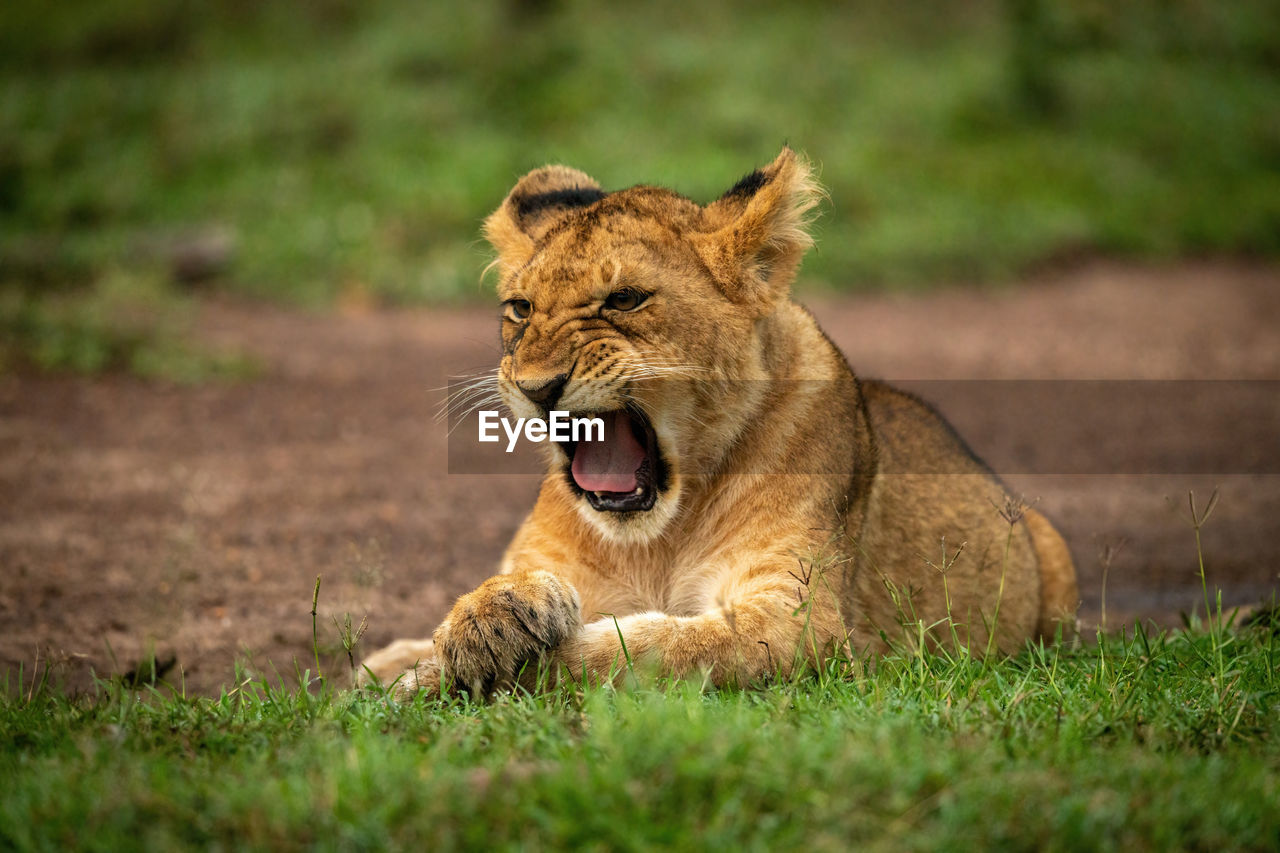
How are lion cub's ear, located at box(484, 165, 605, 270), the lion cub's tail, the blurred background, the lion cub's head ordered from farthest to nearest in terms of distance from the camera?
the blurred background < the lion cub's tail < lion cub's ear, located at box(484, 165, 605, 270) < the lion cub's head

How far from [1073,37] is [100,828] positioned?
55.5 feet

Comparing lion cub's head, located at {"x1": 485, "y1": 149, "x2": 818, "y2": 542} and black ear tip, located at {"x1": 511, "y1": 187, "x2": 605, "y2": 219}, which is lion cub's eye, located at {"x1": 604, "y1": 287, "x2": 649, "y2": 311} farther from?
black ear tip, located at {"x1": 511, "y1": 187, "x2": 605, "y2": 219}

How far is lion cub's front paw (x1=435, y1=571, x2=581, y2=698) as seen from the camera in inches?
128

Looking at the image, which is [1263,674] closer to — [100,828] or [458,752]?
[458,752]

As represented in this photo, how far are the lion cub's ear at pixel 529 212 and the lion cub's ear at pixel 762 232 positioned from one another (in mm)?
608

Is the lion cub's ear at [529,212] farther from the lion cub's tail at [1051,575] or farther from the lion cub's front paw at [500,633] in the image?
the lion cub's tail at [1051,575]

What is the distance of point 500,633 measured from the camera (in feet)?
10.6

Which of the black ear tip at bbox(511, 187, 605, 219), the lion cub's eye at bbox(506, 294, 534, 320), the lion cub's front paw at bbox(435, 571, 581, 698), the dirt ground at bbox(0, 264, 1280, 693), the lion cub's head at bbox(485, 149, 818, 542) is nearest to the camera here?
the lion cub's front paw at bbox(435, 571, 581, 698)

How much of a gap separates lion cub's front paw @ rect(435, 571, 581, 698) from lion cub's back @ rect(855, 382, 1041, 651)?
3.66 feet

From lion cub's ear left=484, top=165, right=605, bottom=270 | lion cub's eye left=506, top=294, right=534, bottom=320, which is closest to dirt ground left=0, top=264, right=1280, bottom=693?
lion cub's eye left=506, top=294, right=534, bottom=320

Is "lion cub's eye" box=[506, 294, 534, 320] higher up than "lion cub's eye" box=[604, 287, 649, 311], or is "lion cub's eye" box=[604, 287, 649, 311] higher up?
"lion cub's eye" box=[604, 287, 649, 311]

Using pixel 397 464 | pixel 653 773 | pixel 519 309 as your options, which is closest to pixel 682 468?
pixel 519 309

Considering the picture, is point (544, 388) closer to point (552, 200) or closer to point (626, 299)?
point (626, 299)

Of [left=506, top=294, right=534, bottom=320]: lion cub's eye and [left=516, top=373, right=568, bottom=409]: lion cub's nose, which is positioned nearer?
[left=516, top=373, right=568, bottom=409]: lion cub's nose
